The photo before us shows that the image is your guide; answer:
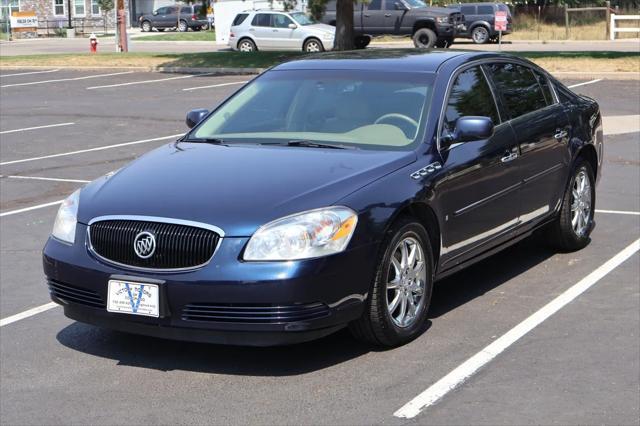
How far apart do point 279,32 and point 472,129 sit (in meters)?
29.8

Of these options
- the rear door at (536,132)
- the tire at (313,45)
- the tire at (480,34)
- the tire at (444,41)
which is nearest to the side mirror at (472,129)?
the rear door at (536,132)

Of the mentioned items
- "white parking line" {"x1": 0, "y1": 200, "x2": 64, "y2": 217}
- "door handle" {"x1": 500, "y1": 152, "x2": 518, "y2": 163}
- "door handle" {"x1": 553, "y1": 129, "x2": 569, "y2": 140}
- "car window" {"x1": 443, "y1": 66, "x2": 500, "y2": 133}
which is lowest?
"white parking line" {"x1": 0, "y1": 200, "x2": 64, "y2": 217}

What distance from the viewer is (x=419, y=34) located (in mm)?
35406

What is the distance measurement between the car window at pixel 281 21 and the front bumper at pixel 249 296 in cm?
3059

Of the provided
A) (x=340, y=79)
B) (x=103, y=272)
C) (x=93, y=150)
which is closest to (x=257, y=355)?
(x=103, y=272)

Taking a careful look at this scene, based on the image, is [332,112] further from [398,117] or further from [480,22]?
[480,22]

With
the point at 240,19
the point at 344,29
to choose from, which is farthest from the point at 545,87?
the point at 240,19

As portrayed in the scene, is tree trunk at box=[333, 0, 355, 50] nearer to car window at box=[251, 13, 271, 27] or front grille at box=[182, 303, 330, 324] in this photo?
car window at box=[251, 13, 271, 27]

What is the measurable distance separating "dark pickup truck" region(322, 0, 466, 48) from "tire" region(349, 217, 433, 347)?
2967 cm

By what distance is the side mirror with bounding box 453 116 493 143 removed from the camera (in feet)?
21.3

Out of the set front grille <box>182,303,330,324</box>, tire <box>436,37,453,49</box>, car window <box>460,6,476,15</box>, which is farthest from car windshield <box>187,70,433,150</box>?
car window <box>460,6,476,15</box>

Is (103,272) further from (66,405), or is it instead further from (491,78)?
(491,78)

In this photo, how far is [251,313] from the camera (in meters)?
5.38

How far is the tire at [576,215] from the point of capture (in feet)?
27.1
